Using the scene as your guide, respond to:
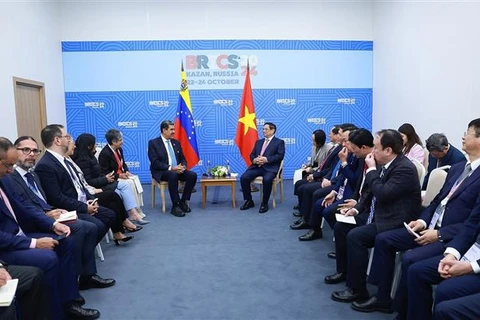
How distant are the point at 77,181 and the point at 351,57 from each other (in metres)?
6.15

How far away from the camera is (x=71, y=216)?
10.00 feet

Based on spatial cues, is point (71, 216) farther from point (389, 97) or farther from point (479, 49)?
point (389, 97)

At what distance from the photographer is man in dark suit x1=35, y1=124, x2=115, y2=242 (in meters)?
3.25

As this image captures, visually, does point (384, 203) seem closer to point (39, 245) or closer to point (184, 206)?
point (39, 245)

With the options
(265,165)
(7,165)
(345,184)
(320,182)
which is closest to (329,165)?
(320,182)

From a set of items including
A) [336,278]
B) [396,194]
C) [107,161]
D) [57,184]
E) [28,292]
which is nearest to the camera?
[28,292]

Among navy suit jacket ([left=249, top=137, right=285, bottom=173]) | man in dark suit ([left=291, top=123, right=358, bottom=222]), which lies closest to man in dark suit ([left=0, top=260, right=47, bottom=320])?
man in dark suit ([left=291, top=123, right=358, bottom=222])

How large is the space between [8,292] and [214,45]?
21.2ft

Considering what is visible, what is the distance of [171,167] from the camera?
5.83m

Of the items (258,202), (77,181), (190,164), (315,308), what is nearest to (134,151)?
(190,164)

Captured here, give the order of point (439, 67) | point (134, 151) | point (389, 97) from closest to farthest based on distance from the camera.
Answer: point (439, 67) → point (389, 97) → point (134, 151)

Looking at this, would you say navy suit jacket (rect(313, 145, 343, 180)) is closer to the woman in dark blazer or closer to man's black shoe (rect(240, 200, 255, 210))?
man's black shoe (rect(240, 200, 255, 210))

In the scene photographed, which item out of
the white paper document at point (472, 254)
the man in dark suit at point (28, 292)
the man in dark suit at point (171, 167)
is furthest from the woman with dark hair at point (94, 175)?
the white paper document at point (472, 254)

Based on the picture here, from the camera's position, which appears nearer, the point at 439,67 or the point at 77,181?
the point at 77,181
